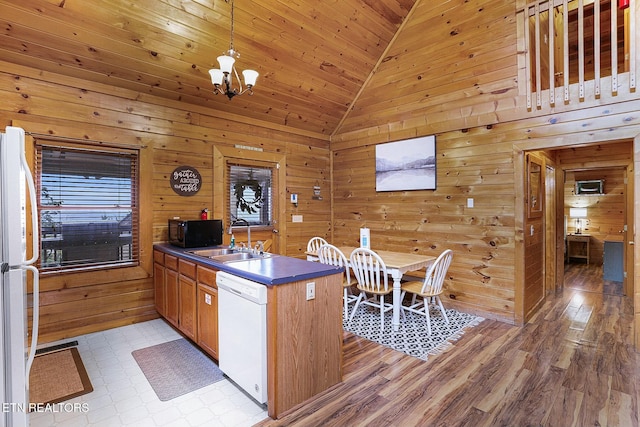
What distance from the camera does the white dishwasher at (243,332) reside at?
2023mm

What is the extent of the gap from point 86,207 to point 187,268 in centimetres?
144

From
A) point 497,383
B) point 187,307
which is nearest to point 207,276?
point 187,307

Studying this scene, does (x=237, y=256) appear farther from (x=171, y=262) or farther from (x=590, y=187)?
(x=590, y=187)

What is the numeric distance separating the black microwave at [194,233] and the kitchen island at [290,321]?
1.98ft

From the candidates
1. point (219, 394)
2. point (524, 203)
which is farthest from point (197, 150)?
point (524, 203)

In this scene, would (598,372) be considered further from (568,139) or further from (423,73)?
(423,73)

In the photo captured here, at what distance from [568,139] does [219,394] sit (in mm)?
3994

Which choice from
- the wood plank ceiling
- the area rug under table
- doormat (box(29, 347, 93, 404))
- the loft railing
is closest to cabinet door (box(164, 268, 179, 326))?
doormat (box(29, 347, 93, 404))

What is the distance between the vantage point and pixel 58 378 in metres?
2.52

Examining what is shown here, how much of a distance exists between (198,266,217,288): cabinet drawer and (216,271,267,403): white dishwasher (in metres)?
0.14

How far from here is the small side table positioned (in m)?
7.13

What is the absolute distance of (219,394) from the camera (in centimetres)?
230

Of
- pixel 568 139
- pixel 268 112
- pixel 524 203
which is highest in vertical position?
pixel 268 112

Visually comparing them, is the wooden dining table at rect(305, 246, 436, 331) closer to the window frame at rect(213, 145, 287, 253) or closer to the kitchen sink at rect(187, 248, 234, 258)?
the kitchen sink at rect(187, 248, 234, 258)
